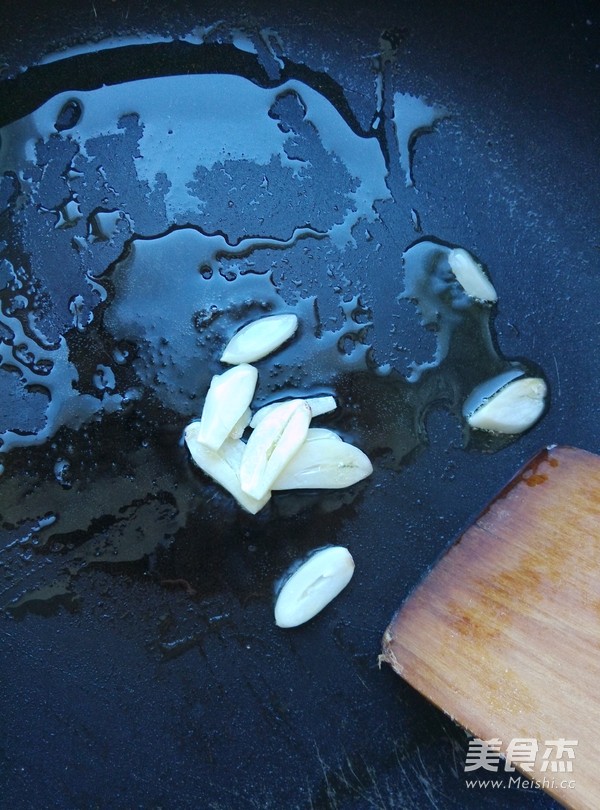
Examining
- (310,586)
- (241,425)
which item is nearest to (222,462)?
(241,425)

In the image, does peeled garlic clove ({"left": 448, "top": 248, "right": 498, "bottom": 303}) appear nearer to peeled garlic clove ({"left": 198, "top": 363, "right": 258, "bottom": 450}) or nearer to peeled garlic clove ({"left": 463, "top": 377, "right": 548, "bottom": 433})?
peeled garlic clove ({"left": 463, "top": 377, "right": 548, "bottom": 433})

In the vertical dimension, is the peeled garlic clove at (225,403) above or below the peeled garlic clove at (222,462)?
above

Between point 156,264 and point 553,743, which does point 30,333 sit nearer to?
point 156,264

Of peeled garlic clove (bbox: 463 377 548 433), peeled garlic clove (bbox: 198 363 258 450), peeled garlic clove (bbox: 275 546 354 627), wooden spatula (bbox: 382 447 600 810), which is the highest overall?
peeled garlic clove (bbox: 198 363 258 450)

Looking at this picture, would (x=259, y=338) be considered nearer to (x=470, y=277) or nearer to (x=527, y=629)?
(x=470, y=277)

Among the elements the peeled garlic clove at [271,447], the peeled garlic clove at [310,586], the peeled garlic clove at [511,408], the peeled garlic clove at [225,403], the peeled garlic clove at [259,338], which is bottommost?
the peeled garlic clove at [310,586]

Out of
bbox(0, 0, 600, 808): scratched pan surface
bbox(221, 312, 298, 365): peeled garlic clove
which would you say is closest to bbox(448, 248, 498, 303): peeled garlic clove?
bbox(0, 0, 600, 808): scratched pan surface

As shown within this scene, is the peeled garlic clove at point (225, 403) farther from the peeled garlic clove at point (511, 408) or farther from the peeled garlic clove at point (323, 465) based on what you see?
the peeled garlic clove at point (511, 408)

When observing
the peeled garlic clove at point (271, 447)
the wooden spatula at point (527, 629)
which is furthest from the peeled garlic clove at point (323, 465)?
the wooden spatula at point (527, 629)
